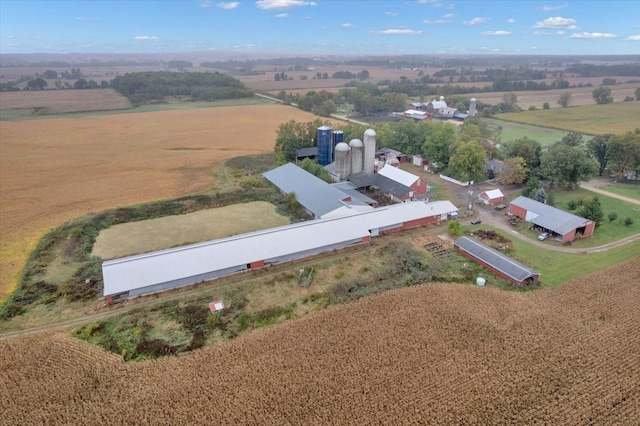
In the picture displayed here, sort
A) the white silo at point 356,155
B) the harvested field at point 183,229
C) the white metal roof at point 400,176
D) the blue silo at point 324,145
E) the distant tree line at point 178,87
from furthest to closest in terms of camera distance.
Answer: the distant tree line at point 178,87
the blue silo at point 324,145
the white silo at point 356,155
the white metal roof at point 400,176
the harvested field at point 183,229

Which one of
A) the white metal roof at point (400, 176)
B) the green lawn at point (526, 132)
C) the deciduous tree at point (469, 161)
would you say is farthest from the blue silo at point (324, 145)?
the green lawn at point (526, 132)

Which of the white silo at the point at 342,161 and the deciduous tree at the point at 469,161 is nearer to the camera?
the deciduous tree at the point at 469,161

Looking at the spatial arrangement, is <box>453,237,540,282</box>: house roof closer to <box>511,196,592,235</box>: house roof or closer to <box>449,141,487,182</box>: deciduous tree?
<box>511,196,592,235</box>: house roof

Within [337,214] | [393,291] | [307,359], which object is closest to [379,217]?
[337,214]

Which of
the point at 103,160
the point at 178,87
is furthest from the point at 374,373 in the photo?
the point at 178,87

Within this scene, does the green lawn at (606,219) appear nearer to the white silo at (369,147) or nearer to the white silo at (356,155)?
the white silo at (369,147)

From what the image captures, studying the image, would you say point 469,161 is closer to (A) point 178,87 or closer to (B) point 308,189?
(B) point 308,189
